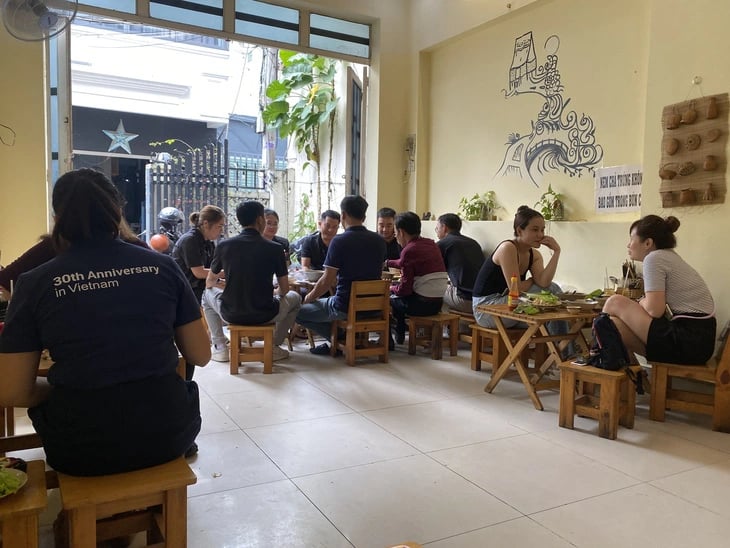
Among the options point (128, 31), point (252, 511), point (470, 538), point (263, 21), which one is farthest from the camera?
point (128, 31)

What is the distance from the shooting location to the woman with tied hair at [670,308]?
3598 millimetres

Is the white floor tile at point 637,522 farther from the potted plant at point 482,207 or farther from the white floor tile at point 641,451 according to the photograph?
the potted plant at point 482,207

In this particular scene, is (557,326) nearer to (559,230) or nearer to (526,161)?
(559,230)

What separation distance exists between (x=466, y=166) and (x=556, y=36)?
5.58 ft

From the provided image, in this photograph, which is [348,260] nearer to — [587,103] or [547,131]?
[547,131]

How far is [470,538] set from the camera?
2256 mm

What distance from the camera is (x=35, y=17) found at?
13.2 ft

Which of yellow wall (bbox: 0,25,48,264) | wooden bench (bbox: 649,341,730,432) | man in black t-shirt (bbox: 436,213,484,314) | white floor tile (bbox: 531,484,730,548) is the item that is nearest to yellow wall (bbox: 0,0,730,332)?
yellow wall (bbox: 0,25,48,264)

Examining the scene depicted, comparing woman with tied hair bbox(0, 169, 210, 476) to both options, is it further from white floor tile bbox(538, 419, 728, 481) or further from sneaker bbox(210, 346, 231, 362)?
sneaker bbox(210, 346, 231, 362)

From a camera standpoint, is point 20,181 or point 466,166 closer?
point 20,181

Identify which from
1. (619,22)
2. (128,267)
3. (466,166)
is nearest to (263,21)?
(466,166)

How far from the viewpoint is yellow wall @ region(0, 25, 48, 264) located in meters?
5.21

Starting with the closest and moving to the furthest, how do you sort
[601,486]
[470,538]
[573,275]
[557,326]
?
1. [470,538]
2. [601,486]
3. [557,326]
4. [573,275]

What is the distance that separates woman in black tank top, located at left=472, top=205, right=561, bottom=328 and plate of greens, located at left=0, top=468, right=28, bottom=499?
330 cm
